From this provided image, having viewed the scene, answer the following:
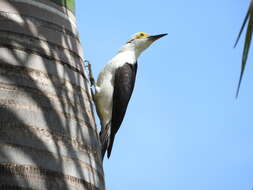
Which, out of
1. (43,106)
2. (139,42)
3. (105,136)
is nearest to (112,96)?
(105,136)

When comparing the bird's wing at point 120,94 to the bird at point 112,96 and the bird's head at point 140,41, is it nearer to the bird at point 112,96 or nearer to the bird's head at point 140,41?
the bird at point 112,96

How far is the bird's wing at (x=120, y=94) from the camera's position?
6287 mm

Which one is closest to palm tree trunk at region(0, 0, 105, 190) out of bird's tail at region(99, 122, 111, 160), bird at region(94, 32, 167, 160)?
bird's tail at region(99, 122, 111, 160)

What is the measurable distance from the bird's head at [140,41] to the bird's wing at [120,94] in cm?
97

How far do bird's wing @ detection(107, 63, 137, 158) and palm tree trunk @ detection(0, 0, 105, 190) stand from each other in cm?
263

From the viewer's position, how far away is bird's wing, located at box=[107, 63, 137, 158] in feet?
20.6

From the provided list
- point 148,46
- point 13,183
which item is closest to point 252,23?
point 13,183

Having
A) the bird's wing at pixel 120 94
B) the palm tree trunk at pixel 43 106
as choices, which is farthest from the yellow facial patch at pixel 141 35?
the palm tree trunk at pixel 43 106

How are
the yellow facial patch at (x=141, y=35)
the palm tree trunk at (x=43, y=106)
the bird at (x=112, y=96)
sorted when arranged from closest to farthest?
the palm tree trunk at (x=43, y=106)
the bird at (x=112, y=96)
the yellow facial patch at (x=141, y=35)

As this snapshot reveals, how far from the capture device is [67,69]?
3369mm

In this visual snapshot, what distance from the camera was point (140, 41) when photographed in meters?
7.59

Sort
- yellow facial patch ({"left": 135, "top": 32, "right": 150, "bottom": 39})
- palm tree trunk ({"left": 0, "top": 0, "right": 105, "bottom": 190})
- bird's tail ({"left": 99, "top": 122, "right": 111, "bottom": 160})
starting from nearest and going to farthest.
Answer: palm tree trunk ({"left": 0, "top": 0, "right": 105, "bottom": 190})
bird's tail ({"left": 99, "top": 122, "right": 111, "bottom": 160})
yellow facial patch ({"left": 135, "top": 32, "right": 150, "bottom": 39})

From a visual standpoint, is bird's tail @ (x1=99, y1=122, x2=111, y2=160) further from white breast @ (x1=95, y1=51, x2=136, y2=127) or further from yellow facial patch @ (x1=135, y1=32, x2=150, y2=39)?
yellow facial patch @ (x1=135, y1=32, x2=150, y2=39)

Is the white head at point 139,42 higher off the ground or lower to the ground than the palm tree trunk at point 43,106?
lower
